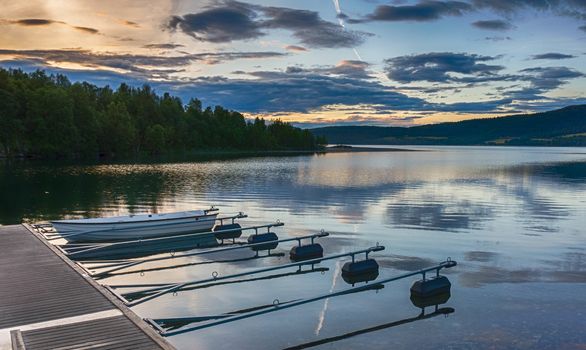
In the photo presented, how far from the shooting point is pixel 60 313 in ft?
46.4

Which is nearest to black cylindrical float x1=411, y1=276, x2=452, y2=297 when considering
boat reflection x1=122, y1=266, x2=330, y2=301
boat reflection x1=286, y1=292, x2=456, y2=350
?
boat reflection x1=286, y1=292, x2=456, y2=350

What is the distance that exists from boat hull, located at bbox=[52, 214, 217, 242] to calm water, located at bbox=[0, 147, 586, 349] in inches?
222

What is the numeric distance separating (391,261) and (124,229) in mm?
16455

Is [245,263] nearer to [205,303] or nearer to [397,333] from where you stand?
[205,303]

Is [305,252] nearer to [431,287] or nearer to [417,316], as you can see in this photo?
Answer: [431,287]

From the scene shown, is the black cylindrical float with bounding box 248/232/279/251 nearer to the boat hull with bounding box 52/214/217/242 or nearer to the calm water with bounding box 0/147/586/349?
the calm water with bounding box 0/147/586/349

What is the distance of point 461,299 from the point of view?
809 inches

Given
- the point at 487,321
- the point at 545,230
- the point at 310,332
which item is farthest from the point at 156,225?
the point at 545,230

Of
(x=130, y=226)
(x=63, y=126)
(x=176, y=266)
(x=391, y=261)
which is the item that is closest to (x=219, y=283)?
(x=176, y=266)

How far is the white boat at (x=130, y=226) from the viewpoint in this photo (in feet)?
99.1

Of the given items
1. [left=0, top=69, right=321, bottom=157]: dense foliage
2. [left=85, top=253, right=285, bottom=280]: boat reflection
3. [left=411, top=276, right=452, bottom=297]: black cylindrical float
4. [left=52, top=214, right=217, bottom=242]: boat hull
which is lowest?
[left=85, top=253, right=285, bottom=280]: boat reflection

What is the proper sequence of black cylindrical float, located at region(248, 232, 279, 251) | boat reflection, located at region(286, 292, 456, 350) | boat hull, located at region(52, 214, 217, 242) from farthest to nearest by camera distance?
black cylindrical float, located at region(248, 232, 279, 251) < boat hull, located at region(52, 214, 217, 242) < boat reflection, located at region(286, 292, 456, 350)

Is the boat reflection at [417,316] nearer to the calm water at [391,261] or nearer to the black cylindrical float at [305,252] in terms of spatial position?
the calm water at [391,261]

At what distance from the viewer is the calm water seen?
55.5 ft
